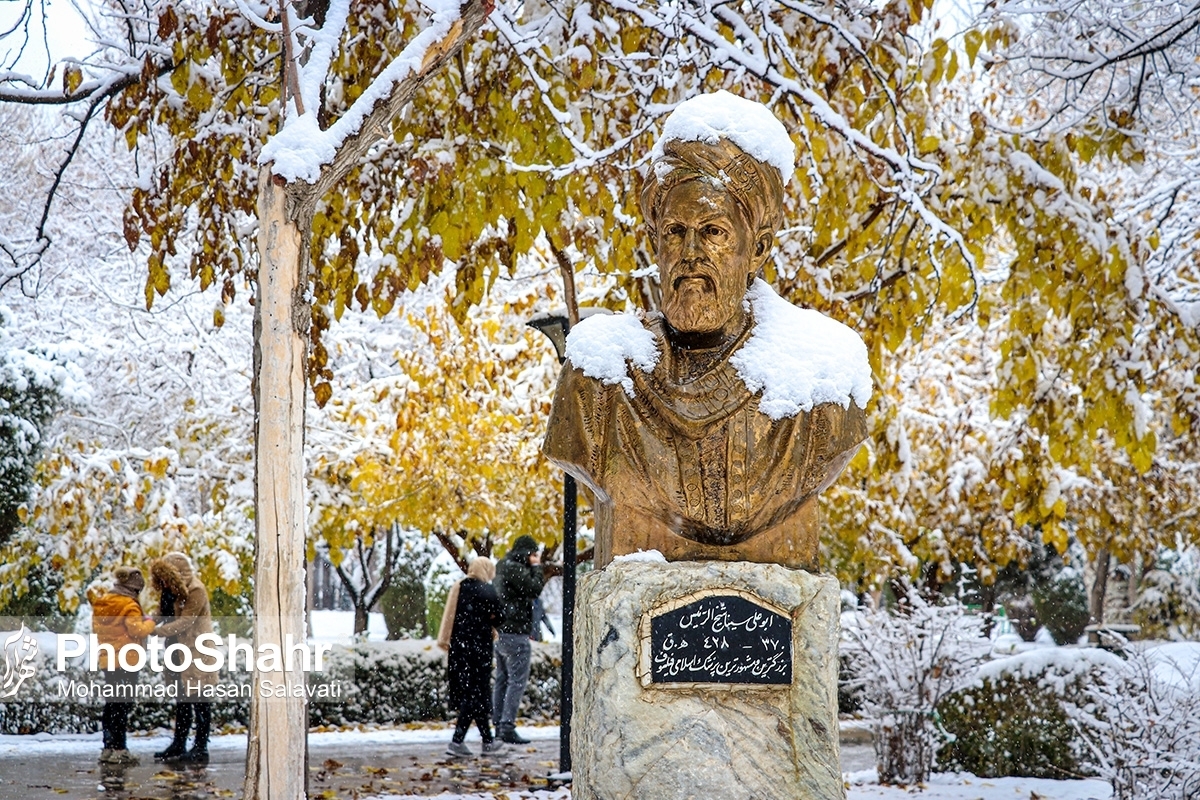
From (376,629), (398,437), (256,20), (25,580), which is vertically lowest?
(376,629)

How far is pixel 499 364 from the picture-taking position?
1409 centimetres

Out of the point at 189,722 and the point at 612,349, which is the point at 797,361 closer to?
the point at 612,349

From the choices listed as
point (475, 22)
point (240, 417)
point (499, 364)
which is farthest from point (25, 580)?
point (475, 22)

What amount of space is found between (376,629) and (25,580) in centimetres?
1710

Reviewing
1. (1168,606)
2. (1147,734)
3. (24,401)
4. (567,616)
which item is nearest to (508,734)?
(567,616)

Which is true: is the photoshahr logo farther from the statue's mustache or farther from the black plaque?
the statue's mustache

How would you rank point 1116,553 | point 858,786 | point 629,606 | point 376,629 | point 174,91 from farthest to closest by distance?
point 376,629
point 1116,553
point 858,786
point 174,91
point 629,606

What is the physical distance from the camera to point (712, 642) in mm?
3518

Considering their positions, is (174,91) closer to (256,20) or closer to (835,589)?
(256,20)

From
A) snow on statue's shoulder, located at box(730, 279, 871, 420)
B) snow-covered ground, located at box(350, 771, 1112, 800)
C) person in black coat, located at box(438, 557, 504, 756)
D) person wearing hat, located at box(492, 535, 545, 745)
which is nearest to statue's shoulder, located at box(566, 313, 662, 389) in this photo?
snow on statue's shoulder, located at box(730, 279, 871, 420)

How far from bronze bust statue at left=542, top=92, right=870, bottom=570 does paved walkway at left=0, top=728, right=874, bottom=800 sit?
5.98 meters

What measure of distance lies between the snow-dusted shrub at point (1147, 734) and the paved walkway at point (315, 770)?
421 cm

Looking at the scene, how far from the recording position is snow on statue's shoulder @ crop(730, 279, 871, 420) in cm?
365

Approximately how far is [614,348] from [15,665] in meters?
11.2
